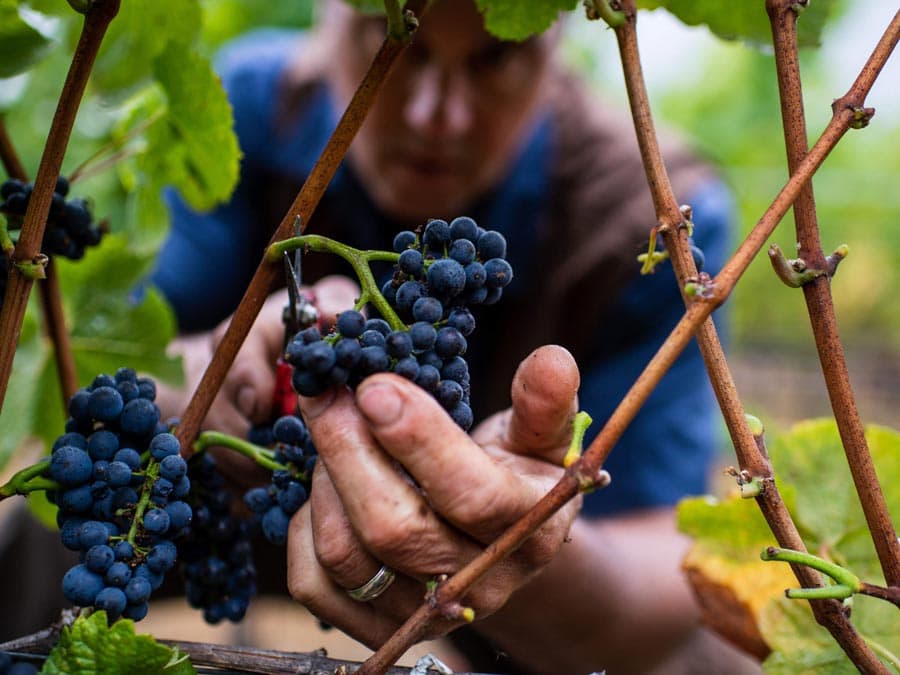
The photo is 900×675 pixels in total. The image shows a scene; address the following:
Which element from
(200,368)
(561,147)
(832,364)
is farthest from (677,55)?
(832,364)

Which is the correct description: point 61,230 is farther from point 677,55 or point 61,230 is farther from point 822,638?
point 677,55

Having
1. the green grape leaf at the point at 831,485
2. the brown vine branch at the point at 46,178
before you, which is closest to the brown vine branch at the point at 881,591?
the green grape leaf at the point at 831,485

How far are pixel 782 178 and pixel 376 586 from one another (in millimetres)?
5437

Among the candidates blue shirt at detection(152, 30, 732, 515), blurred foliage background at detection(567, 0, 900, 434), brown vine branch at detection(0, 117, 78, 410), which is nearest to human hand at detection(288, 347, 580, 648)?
brown vine branch at detection(0, 117, 78, 410)

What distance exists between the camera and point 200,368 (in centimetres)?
99

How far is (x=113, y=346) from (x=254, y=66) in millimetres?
1574

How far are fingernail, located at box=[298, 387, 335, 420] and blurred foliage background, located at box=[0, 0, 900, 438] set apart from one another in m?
3.05

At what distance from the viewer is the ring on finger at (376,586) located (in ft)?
1.49

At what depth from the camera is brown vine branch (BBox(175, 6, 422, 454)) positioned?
458 mm

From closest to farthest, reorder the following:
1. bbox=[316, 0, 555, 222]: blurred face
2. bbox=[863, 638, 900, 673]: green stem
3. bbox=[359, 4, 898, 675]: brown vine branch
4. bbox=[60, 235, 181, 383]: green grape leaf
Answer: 1. bbox=[359, 4, 898, 675]: brown vine branch
2. bbox=[863, 638, 900, 673]: green stem
3. bbox=[60, 235, 181, 383]: green grape leaf
4. bbox=[316, 0, 555, 222]: blurred face

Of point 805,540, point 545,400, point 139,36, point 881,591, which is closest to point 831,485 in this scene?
point 805,540

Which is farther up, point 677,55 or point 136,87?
point 677,55

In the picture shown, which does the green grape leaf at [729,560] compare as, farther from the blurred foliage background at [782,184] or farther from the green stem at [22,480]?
the blurred foliage background at [782,184]

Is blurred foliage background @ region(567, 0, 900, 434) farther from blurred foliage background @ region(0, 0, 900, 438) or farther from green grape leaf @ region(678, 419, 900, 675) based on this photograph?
green grape leaf @ region(678, 419, 900, 675)
